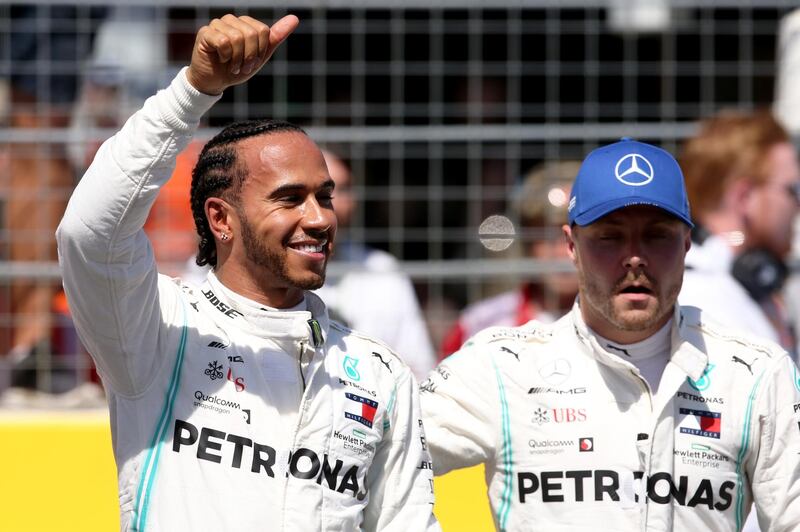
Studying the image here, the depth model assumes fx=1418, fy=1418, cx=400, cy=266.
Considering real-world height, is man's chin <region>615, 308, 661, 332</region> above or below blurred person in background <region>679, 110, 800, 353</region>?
below

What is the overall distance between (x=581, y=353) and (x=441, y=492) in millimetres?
1494

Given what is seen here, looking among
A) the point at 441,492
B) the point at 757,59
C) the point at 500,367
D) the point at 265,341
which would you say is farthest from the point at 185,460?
the point at 757,59

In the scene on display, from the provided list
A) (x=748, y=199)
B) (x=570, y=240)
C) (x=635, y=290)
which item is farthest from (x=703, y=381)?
(x=748, y=199)

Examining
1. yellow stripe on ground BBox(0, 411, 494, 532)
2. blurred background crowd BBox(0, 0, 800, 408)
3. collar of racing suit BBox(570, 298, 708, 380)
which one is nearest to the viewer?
collar of racing suit BBox(570, 298, 708, 380)

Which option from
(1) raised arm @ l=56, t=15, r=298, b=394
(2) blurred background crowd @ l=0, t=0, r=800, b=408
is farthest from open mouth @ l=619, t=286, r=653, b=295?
(2) blurred background crowd @ l=0, t=0, r=800, b=408

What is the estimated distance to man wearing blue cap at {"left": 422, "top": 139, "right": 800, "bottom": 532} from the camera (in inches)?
156

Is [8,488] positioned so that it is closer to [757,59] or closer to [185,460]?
[185,460]

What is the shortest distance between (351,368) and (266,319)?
0.94ft

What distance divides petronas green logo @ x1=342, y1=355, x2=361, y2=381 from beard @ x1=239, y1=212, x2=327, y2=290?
249mm

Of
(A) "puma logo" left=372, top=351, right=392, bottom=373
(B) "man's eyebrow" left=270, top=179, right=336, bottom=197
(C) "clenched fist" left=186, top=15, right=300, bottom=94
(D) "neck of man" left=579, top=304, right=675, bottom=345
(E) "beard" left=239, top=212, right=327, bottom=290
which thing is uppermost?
(C) "clenched fist" left=186, top=15, right=300, bottom=94

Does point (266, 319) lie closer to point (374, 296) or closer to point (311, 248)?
point (311, 248)

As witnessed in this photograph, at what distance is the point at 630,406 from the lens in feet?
13.3

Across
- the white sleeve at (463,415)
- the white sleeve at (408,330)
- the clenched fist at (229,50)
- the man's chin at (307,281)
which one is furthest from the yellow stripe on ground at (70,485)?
the clenched fist at (229,50)

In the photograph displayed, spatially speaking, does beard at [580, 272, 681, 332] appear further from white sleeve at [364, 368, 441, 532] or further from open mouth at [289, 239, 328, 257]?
open mouth at [289, 239, 328, 257]
